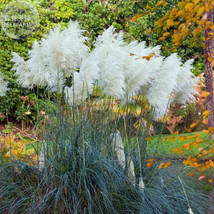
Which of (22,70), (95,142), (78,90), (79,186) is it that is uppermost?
(22,70)

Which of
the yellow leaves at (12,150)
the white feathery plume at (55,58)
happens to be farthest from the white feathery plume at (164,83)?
the yellow leaves at (12,150)

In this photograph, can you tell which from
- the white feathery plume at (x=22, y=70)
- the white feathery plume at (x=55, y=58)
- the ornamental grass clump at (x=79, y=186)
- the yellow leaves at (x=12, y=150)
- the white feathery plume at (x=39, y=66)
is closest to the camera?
the ornamental grass clump at (x=79, y=186)

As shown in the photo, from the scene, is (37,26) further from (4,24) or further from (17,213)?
(17,213)

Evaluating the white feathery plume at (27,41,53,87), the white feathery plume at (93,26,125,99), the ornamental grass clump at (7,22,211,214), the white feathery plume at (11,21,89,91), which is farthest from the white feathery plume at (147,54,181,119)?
the white feathery plume at (27,41,53,87)

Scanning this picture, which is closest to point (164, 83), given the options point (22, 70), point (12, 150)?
point (22, 70)

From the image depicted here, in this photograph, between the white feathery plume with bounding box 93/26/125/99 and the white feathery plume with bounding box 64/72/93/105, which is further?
the white feathery plume with bounding box 64/72/93/105

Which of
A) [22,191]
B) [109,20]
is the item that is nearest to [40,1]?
[109,20]

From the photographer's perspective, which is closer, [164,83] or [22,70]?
[164,83]

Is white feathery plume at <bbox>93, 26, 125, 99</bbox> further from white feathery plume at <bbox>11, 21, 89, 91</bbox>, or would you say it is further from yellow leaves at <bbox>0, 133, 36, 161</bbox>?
yellow leaves at <bbox>0, 133, 36, 161</bbox>

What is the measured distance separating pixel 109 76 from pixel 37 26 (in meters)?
6.70

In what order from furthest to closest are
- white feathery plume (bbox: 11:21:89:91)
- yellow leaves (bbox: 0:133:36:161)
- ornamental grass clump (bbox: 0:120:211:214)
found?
yellow leaves (bbox: 0:133:36:161) < white feathery plume (bbox: 11:21:89:91) < ornamental grass clump (bbox: 0:120:211:214)

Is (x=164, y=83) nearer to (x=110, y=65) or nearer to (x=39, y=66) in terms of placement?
(x=110, y=65)

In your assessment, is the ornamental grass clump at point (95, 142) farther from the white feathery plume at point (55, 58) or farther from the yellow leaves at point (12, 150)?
the yellow leaves at point (12, 150)

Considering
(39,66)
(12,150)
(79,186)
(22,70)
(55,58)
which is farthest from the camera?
(12,150)
